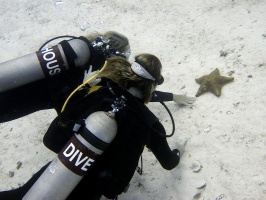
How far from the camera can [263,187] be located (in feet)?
11.6

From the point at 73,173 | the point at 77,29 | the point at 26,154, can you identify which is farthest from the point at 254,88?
the point at 77,29

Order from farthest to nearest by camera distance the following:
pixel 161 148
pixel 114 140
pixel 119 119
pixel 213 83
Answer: pixel 213 83
pixel 161 148
pixel 114 140
pixel 119 119

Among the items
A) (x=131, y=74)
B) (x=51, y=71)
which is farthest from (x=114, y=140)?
(x=51, y=71)

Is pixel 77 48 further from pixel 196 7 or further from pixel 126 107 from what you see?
pixel 196 7

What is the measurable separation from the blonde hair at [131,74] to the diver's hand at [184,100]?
73.9 inches

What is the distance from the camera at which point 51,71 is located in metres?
3.23

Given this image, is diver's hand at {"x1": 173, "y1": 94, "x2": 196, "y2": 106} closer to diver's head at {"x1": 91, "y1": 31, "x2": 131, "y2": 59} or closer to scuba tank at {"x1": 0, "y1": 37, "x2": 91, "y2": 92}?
diver's head at {"x1": 91, "y1": 31, "x2": 131, "y2": 59}

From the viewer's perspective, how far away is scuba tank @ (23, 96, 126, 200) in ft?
7.85

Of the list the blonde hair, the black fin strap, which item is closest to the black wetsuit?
the blonde hair

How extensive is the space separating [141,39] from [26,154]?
12.8 ft

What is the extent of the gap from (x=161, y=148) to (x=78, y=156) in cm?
115

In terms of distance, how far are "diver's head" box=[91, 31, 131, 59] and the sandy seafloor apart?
175 centimetres

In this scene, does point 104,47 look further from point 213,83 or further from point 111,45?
point 213,83

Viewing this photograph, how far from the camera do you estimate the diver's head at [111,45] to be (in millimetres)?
3436
